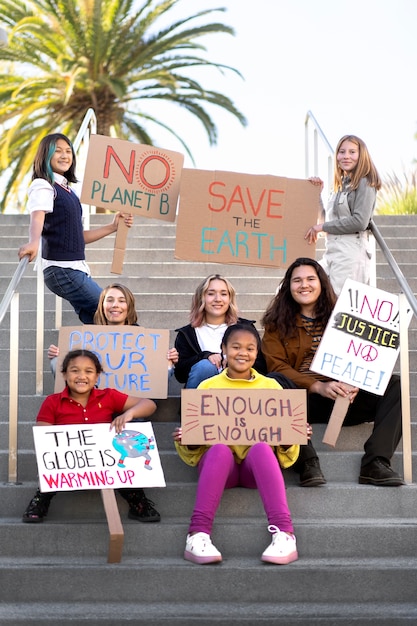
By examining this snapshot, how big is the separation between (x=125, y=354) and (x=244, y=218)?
4.26ft

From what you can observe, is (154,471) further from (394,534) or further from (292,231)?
(292,231)

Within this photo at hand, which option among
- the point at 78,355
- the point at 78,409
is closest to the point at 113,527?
the point at 78,409

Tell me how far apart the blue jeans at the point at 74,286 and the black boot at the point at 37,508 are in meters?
1.38

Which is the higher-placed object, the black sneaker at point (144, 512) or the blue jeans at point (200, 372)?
the blue jeans at point (200, 372)

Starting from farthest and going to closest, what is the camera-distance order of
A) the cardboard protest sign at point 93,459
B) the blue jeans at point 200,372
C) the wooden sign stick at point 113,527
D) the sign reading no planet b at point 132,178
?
the sign reading no planet b at point 132,178
the blue jeans at point 200,372
the cardboard protest sign at point 93,459
the wooden sign stick at point 113,527

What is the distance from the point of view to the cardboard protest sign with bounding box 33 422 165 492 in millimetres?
3764

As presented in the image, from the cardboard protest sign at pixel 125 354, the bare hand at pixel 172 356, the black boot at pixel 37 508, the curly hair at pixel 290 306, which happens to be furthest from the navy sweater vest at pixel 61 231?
the black boot at pixel 37 508

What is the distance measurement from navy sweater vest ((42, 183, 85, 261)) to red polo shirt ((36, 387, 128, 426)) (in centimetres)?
116

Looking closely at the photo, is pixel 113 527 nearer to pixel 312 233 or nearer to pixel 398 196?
pixel 312 233

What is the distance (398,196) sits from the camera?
37.2 feet

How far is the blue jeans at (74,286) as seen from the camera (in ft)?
16.5

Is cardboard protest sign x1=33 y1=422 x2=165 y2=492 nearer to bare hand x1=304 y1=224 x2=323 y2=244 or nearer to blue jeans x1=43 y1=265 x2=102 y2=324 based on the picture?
blue jeans x1=43 y1=265 x2=102 y2=324

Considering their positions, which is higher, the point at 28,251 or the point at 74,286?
the point at 28,251

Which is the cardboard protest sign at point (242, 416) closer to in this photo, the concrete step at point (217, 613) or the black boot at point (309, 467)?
the black boot at point (309, 467)
